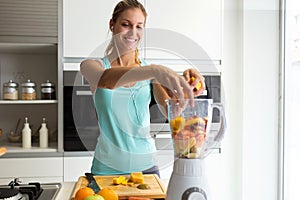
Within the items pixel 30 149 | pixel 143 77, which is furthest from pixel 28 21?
pixel 143 77

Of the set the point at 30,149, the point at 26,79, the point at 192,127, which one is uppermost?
the point at 26,79

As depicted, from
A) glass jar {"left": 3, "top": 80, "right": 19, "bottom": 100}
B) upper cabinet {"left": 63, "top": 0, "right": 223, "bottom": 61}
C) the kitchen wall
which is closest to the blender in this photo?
upper cabinet {"left": 63, "top": 0, "right": 223, "bottom": 61}

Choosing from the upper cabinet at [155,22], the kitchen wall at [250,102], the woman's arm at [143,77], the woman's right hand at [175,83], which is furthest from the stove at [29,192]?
the kitchen wall at [250,102]

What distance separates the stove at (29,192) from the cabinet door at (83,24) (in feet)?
3.16

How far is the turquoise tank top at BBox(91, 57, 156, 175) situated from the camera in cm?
91

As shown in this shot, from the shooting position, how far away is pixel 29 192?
41.6 inches

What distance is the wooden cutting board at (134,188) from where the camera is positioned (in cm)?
86

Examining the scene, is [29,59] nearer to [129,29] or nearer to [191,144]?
[129,29]

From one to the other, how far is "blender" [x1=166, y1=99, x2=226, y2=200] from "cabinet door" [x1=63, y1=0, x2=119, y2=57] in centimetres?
139

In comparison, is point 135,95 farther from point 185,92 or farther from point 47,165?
point 47,165

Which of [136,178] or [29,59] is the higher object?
[29,59]

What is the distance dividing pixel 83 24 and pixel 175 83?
1.47 metres

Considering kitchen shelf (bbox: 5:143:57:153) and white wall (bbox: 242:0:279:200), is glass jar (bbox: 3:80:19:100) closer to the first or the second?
kitchen shelf (bbox: 5:143:57:153)
